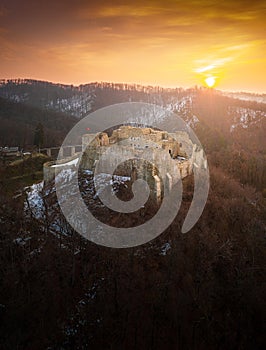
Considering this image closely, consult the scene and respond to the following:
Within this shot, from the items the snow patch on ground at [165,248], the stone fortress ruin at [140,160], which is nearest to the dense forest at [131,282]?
the snow patch on ground at [165,248]

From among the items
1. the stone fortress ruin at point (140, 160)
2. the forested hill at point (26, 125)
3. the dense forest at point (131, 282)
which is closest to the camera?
the dense forest at point (131, 282)

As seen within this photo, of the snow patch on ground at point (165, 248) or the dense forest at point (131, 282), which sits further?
the snow patch on ground at point (165, 248)

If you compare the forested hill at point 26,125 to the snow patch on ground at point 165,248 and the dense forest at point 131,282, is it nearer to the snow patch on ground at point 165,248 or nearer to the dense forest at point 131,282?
the dense forest at point 131,282

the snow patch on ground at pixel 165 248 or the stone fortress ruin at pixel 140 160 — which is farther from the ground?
the stone fortress ruin at pixel 140 160

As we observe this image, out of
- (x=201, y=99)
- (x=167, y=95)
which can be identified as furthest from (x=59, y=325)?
(x=167, y=95)

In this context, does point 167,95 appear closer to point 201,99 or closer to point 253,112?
point 201,99

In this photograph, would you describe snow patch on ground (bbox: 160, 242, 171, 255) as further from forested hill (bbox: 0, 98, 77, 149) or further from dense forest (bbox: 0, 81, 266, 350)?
forested hill (bbox: 0, 98, 77, 149)

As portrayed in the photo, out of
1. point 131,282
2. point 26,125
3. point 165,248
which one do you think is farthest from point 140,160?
point 26,125

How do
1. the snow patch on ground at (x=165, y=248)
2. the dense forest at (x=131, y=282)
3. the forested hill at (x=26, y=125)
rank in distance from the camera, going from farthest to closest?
the forested hill at (x=26, y=125)
the snow patch on ground at (x=165, y=248)
the dense forest at (x=131, y=282)
